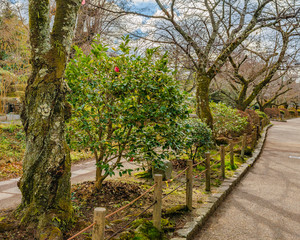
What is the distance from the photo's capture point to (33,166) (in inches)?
127

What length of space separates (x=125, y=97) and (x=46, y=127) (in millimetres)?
1393

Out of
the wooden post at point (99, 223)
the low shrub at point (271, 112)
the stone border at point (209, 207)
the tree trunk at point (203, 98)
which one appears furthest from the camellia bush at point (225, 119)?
the low shrub at point (271, 112)

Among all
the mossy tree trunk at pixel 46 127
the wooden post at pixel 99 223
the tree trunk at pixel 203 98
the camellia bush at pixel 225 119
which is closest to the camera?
the wooden post at pixel 99 223

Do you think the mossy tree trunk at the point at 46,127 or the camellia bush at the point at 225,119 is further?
the camellia bush at the point at 225,119

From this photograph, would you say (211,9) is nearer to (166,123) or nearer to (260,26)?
(260,26)

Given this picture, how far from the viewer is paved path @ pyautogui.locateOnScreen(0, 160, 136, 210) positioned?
198 inches

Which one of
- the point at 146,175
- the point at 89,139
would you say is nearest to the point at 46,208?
the point at 89,139

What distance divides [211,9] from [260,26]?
190cm


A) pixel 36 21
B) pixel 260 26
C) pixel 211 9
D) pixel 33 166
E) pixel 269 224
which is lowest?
pixel 269 224

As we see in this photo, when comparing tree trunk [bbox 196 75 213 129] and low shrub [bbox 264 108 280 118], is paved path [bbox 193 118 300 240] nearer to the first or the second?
tree trunk [bbox 196 75 213 129]

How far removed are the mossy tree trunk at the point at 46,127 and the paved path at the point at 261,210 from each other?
7.21 ft

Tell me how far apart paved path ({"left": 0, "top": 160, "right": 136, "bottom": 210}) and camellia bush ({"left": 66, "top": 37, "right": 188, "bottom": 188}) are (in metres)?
2.36

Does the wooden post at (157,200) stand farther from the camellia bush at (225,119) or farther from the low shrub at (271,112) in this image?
the low shrub at (271,112)

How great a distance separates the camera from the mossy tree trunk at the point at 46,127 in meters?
3.20
